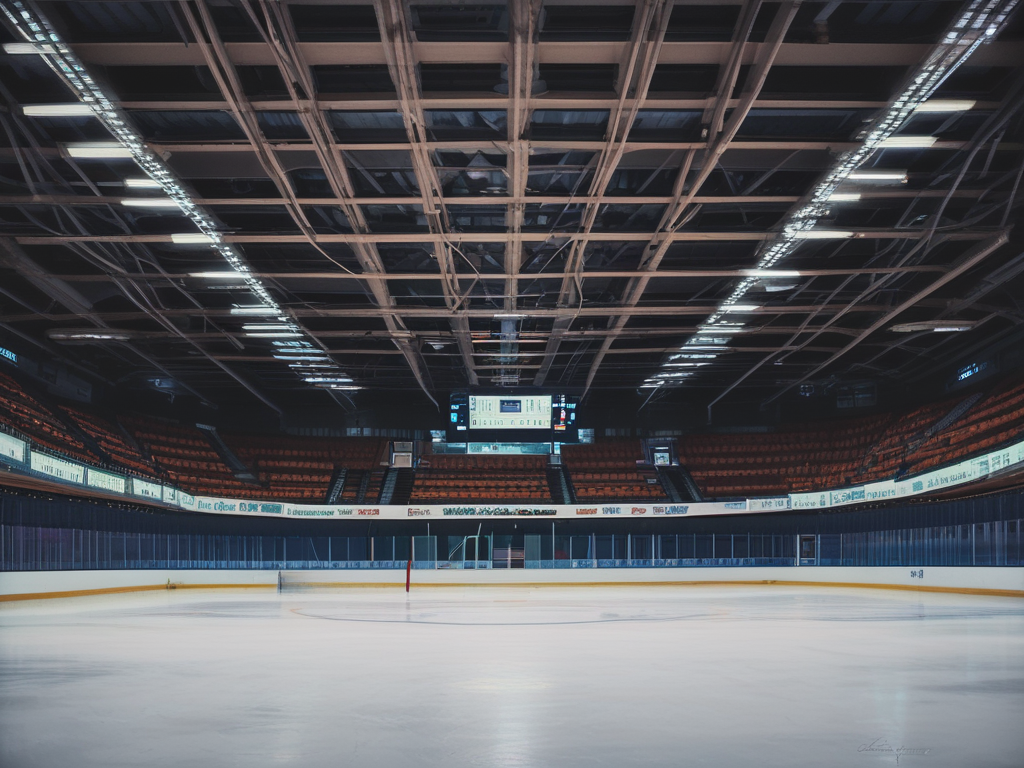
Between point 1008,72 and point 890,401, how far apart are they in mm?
28511

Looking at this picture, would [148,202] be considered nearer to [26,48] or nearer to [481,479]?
[26,48]

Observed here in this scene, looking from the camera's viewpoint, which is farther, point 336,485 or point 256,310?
point 336,485

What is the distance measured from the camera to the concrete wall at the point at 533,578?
27047mm

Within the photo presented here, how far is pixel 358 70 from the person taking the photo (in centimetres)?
1391

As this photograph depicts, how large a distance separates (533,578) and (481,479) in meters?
7.91

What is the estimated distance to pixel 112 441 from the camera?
112 ft

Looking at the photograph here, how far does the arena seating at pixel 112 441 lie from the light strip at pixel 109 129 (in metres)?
Result: 13.7

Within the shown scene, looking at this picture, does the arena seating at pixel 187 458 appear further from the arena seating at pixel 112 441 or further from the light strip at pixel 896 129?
the light strip at pixel 896 129

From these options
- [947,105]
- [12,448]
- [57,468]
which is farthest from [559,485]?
[947,105]

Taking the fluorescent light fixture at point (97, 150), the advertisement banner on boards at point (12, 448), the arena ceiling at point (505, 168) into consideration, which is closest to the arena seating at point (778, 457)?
the arena ceiling at point (505, 168)

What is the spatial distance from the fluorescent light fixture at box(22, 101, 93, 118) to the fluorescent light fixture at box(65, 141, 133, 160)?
140 centimetres

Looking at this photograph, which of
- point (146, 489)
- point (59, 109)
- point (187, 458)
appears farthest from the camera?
point (187, 458)

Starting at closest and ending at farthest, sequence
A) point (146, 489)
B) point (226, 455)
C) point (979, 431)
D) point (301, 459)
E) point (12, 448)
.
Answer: point (12, 448) < point (979, 431) < point (146, 489) < point (226, 455) < point (301, 459)

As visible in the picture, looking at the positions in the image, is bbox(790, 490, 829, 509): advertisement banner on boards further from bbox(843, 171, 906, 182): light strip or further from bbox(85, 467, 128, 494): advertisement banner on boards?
bbox(85, 467, 128, 494): advertisement banner on boards
